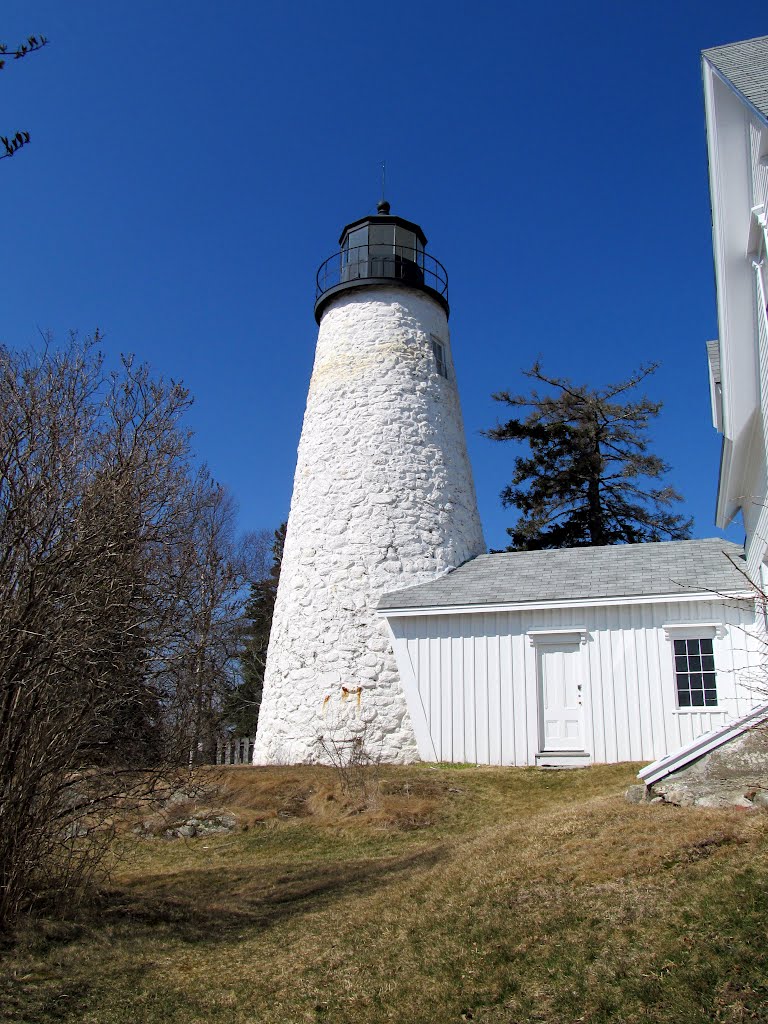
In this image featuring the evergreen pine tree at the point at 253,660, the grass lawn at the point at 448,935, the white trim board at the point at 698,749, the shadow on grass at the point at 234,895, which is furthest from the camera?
the evergreen pine tree at the point at 253,660

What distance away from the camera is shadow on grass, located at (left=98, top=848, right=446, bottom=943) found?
20.8ft

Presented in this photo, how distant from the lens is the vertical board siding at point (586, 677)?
12.8m

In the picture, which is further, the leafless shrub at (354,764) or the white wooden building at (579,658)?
the white wooden building at (579,658)

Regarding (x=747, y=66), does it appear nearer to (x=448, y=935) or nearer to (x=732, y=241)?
(x=732, y=241)

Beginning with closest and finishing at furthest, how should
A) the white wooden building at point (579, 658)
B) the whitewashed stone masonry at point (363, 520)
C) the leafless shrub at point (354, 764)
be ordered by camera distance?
the leafless shrub at point (354, 764)
the white wooden building at point (579, 658)
the whitewashed stone masonry at point (363, 520)

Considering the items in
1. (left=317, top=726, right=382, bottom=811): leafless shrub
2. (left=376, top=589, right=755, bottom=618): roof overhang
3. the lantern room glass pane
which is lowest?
A: (left=317, top=726, right=382, bottom=811): leafless shrub

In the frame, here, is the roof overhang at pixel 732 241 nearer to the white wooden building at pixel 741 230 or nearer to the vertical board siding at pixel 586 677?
the white wooden building at pixel 741 230

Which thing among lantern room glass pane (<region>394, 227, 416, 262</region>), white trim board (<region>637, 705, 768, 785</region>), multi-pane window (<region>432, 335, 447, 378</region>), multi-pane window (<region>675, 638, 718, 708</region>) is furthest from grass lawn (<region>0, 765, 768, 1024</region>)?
lantern room glass pane (<region>394, 227, 416, 262</region>)

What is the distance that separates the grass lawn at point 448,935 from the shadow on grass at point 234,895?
0.10ft

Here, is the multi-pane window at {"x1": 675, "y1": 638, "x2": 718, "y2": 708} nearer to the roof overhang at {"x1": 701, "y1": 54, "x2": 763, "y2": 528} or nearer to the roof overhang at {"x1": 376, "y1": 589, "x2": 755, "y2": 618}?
the roof overhang at {"x1": 376, "y1": 589, "x2": 755, "y2": 618}

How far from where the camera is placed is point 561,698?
13.6 meters

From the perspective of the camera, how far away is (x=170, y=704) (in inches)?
291

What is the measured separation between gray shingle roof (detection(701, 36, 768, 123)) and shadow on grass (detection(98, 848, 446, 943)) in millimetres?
7853

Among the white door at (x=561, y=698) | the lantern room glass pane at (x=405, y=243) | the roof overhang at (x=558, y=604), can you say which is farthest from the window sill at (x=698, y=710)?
the lantern room glass pane at (x=405, y=243)
